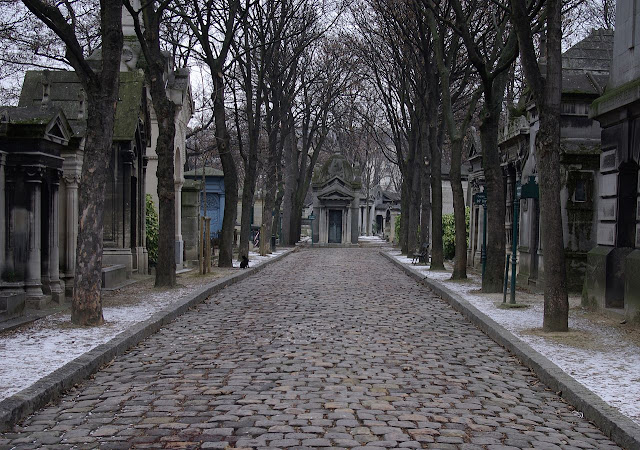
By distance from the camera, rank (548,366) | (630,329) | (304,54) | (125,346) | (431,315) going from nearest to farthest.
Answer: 1. (548,366)
2. (125,346)
3. (630,329)
4. (431,315)
5. (304,54)

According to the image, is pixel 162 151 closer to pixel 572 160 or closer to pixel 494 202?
pixel 494 202

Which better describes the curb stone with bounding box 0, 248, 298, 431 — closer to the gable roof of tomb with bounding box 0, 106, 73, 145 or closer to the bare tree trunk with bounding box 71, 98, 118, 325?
the bare tree trunk with bounding box 71, 98, 118, 325

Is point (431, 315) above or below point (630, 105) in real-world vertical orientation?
below

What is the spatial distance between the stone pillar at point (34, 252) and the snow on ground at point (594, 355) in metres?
7.02

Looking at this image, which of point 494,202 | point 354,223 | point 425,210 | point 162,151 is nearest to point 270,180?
point 425,210

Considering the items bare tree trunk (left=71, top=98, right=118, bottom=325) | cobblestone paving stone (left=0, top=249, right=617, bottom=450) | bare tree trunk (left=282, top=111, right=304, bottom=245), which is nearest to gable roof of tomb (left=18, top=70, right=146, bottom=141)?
bare tree trunk (left=71, top=98, right=118, bottom=325)

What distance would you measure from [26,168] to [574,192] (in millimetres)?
10290

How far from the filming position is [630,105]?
10.7 meters

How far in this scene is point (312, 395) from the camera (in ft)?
20.9

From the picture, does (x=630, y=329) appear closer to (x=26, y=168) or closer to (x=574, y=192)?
(x=574, y=192)

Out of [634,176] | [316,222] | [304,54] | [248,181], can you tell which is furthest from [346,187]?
[634,176]

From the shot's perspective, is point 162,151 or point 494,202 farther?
point 162,151

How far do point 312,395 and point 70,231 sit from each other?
27.3 feet

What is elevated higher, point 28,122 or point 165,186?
point 28,122
